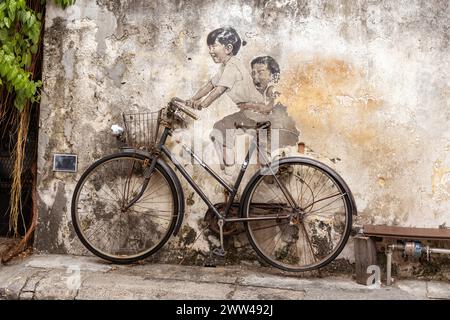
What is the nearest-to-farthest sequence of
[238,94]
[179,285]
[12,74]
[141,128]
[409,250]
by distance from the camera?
[179,285]
[409,250]
[12,74]
[238,94]
[141,128]

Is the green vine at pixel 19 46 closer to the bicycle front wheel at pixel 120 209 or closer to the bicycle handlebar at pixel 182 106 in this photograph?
the bicycle front wheel at pixel 120 209

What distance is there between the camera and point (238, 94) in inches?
203

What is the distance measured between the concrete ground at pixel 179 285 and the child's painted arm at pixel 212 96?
62.2 inches

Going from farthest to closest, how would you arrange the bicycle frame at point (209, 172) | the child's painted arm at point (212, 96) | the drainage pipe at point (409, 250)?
the child's painted arm at point (212, 96), the bicycle frame at point (209, 172), the drainage pipe at point (409, 250)

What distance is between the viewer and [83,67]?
533 centimetres

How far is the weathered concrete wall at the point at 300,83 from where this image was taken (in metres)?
4.91

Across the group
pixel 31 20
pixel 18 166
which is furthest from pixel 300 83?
pixel 18 166

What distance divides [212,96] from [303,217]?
145 centimetres

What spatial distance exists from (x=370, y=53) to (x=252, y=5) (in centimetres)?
121

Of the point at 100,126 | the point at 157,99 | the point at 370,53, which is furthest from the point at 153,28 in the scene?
the point at 370,53

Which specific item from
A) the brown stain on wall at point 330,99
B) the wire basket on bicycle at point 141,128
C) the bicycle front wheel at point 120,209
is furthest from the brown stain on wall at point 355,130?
the bicycle front wheel at point 120,209

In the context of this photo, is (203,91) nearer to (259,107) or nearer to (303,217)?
(259,107)

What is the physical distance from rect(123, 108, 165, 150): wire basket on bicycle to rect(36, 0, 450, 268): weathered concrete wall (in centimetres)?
10
